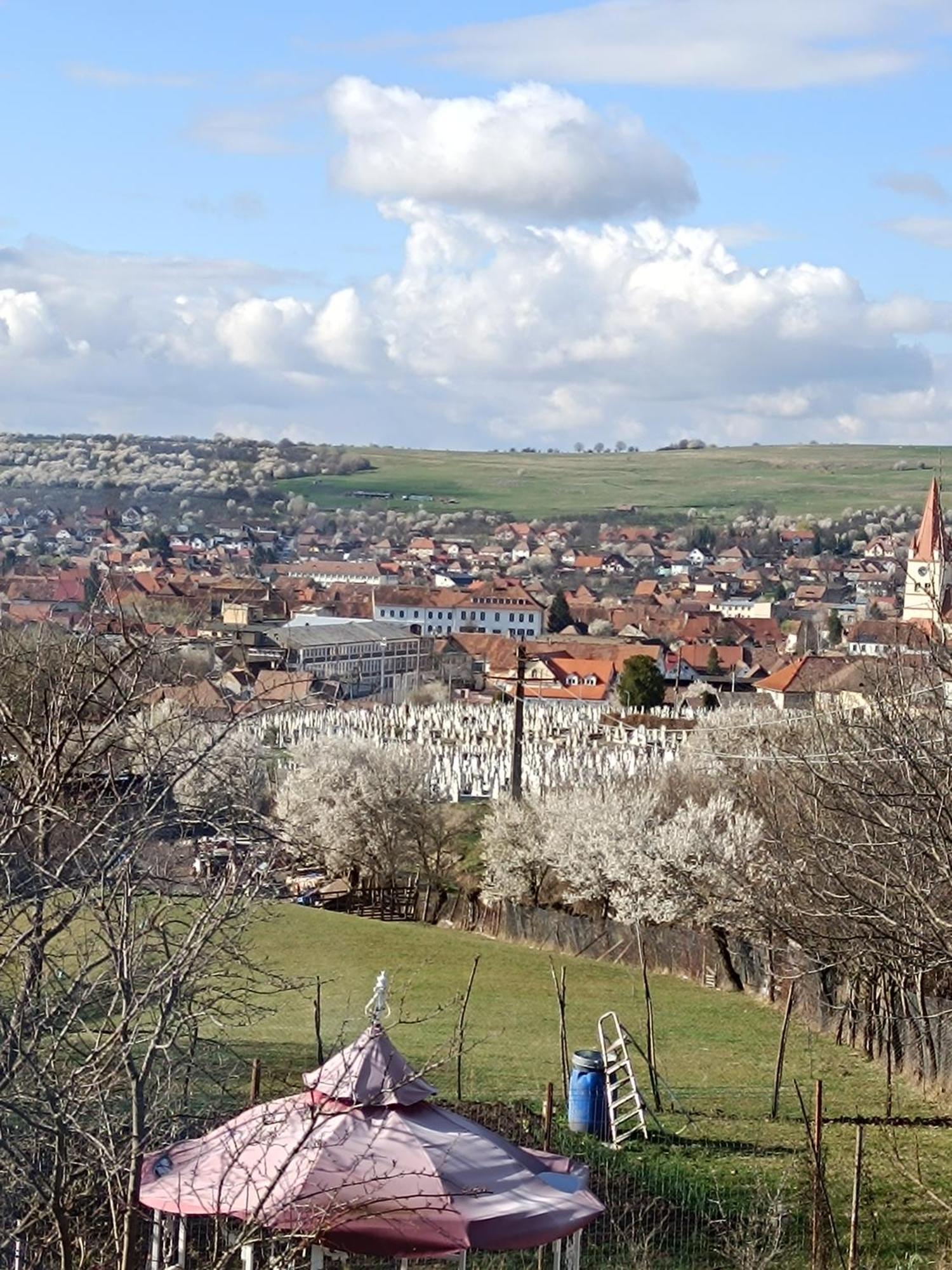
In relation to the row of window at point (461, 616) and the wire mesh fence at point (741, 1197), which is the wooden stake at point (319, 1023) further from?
the row of window at point (461, 616)

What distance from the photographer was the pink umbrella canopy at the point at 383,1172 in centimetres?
762

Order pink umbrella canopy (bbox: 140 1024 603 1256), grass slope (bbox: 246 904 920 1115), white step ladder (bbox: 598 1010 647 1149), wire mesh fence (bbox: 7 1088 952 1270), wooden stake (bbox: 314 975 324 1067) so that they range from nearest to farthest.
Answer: pink umbrella canopy (bbox: 140 1024 603 1256)
wire mesh fence (bbox: 7 1088 952 1270)
wooden stake (bbox: 314 975 324 1067)
white step ladder (bbox: 598 1010 647 1149)
grass slope (bbox: 246 904 920 1115)

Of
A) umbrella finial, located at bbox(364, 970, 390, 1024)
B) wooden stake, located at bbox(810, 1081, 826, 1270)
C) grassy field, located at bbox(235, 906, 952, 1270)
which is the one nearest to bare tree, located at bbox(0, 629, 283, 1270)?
grassy field, located at bbox(235, 906, 952, 1270)

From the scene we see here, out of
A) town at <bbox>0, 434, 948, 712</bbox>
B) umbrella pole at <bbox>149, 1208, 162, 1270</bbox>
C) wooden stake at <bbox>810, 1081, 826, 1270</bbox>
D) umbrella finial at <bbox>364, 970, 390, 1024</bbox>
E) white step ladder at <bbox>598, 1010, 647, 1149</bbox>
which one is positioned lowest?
town at <bbox>0, 434, 948, 712</bbox>

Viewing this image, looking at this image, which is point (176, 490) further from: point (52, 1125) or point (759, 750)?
point (52, 1125)

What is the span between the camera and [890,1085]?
57.6ft

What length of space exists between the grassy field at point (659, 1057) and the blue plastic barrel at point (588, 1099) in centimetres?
37

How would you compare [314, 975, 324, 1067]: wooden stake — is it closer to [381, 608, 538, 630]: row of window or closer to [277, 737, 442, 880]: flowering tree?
[277, 737, 442, 880]: flowering tree

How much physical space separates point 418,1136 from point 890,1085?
10546 mm

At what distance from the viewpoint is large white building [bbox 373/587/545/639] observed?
127 meters

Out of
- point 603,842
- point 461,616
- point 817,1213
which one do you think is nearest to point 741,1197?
point 817,1213

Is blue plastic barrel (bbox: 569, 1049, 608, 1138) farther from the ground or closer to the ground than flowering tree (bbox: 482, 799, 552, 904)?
farther from the ground

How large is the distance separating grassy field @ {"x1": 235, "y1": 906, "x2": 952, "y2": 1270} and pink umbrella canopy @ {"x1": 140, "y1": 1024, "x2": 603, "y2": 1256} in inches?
14.6

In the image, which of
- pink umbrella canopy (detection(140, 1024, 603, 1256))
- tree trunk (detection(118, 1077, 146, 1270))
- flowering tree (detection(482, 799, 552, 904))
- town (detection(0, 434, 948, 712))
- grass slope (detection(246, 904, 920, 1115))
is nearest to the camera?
tree trunk (detection(118, 1077, 146, 1270))
